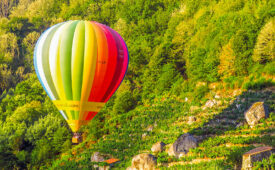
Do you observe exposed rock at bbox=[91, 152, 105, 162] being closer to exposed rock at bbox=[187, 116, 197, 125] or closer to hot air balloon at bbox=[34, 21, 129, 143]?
exposed rock at bbox=[187, 116, 197, 125]

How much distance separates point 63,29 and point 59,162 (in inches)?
991

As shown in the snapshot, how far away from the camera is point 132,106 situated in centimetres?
4928

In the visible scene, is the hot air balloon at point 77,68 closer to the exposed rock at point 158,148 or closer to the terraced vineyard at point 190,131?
the terraced vineyard at point 190,131

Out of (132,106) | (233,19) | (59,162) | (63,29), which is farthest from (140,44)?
(63,29)

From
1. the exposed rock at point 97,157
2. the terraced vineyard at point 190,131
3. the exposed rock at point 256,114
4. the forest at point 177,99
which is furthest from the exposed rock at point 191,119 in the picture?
the exposed rock at point 97,157

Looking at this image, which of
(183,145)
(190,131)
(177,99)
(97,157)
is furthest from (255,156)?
(177,99)

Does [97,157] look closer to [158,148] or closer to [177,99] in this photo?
[158,148]

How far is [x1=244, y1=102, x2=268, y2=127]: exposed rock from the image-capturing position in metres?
26.5

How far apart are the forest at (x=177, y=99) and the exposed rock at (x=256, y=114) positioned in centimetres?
76

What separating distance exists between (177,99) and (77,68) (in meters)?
27.4

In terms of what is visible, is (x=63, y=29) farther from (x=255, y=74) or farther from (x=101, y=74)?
(x=255, y=74)

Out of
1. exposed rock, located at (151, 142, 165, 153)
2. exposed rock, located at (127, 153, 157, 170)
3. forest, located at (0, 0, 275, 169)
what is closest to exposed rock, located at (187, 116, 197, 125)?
forest, located at (0, 0, 275, 169)

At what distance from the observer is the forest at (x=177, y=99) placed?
29.0m

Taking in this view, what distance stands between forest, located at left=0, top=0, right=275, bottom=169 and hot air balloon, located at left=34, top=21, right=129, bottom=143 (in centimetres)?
783
